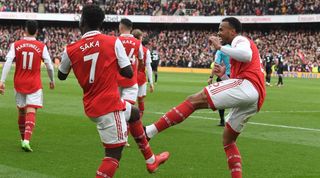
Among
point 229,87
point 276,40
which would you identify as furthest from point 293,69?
point 229,87

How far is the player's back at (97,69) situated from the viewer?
704cm

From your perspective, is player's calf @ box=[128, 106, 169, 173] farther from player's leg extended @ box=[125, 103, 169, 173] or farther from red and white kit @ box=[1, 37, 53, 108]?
red and white kit @ box=[1, 37, 53, 108]

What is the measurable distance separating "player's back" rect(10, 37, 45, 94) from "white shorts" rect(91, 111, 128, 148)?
4.84 m

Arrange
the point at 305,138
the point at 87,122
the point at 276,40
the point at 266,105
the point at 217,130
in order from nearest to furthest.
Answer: the point at 305,138 → the point at 217,130 → the point at 87,122 → the point at 266,105 → the point at 276,40

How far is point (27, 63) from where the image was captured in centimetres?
1170

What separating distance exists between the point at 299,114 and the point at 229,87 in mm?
12682

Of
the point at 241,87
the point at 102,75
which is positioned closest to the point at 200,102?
the point at 241,87

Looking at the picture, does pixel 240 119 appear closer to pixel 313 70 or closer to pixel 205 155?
pixel 205 155

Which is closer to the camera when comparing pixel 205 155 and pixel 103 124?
pixel 103 124

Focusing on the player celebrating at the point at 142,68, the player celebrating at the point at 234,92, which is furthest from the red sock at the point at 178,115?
the player celebrating at the point at 142,68

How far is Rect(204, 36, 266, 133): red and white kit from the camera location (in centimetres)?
773

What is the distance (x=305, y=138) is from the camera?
552 inches

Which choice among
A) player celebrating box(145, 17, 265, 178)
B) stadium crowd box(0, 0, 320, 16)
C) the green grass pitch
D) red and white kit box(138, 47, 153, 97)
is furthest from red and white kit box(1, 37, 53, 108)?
stadium crowd box(0, 0, 320, 16)

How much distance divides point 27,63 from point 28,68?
0.37ft
